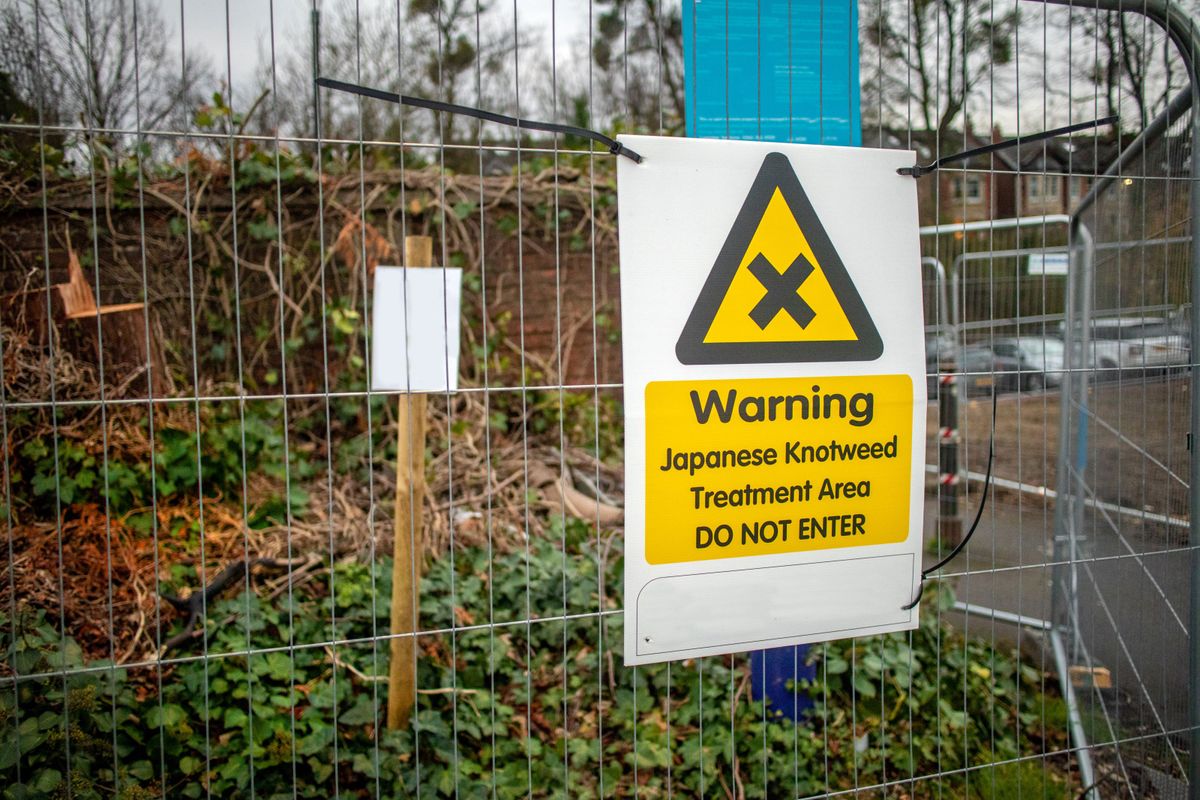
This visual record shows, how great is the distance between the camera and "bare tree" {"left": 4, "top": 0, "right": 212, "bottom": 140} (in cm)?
166

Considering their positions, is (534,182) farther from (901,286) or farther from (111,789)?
(111,789)

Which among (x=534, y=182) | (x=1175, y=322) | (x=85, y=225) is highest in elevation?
(x=534, y=182)

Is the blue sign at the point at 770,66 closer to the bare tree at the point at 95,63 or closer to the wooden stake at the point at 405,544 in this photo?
the wooden stake at the point at 405,544

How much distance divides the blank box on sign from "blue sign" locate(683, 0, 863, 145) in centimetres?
77

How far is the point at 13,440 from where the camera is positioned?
3.59 metres

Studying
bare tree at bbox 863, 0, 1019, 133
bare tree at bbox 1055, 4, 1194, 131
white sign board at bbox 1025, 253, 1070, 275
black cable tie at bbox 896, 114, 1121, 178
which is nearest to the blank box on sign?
black cable tie at bbox 896, 114, 1121, 178

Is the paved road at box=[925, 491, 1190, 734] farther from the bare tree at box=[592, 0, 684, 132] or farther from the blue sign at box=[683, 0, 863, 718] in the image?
the bare tree at box=[592, 0, 684, 132]

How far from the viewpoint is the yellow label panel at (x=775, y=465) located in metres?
1.84

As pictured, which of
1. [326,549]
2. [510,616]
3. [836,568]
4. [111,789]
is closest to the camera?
[836,568]

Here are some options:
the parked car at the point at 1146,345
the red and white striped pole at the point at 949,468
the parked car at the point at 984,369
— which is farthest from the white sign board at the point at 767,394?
the red and white striped pole at the point at 949,468

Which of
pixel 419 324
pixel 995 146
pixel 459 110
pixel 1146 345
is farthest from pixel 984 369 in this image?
pixel 459 110

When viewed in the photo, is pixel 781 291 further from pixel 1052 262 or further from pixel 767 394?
pixel 1052 262

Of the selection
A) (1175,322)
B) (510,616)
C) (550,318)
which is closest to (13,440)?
(510,616)

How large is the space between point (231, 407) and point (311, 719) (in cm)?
198
